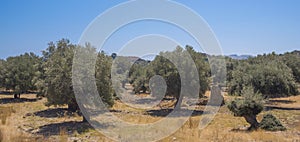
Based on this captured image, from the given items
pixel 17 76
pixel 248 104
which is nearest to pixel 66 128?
pixel 248 104

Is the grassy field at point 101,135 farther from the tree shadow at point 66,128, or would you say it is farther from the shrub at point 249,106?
the shrub at point 249,106

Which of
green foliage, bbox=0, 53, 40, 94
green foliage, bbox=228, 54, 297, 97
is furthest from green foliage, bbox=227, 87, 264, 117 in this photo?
green foliage, bbox=0, 53, 40, 94

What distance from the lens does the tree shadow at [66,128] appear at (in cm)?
1385

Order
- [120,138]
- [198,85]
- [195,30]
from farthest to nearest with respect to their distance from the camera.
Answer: [198,85], [195,30], [120,138]

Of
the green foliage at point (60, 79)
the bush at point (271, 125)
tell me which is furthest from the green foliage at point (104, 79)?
the bush at point (271, 125)

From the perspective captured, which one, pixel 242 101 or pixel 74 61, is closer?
pixel 74 61

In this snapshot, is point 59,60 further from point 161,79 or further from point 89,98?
point 161,79

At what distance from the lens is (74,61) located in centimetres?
1553

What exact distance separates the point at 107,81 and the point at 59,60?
10.1ft

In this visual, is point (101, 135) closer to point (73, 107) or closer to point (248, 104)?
point (73, 107)

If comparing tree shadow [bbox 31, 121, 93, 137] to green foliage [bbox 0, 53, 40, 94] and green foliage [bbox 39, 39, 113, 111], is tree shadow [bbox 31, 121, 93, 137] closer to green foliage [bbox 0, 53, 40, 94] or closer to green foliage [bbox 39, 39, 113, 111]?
Result: green foliage [bbox 39, 39, 113, 111]

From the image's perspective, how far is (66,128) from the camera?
49.1ft

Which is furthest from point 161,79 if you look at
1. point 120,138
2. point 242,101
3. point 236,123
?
point 120,138

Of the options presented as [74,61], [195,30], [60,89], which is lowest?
[60,89]
